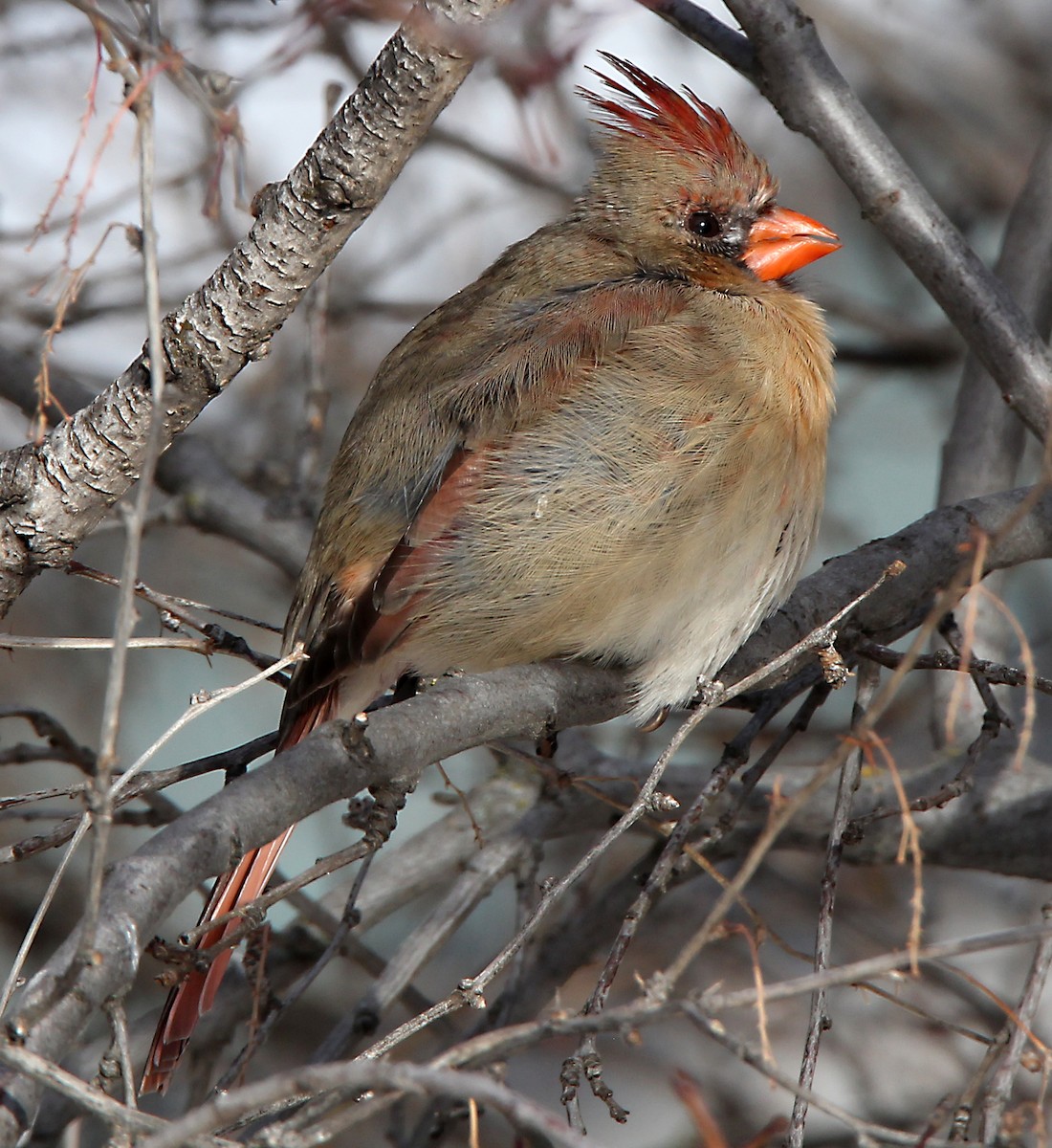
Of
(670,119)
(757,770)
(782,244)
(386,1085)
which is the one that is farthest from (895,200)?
(386,1085)

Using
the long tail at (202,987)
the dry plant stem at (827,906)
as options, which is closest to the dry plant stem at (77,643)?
the long tail at (202,987)

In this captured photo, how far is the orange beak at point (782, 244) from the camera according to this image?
3.19 m

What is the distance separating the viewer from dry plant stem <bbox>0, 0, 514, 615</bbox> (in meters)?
1.89

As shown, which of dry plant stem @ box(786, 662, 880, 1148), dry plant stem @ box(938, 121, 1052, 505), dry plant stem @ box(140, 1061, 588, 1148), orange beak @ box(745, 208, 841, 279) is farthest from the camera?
dry plant stem @ box(938, 121, 1052, 505)

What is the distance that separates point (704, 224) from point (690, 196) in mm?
71

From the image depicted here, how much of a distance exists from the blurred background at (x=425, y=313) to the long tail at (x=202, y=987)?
1.22m

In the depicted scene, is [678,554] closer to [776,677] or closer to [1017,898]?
[776,677]

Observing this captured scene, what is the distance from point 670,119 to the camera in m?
3.24

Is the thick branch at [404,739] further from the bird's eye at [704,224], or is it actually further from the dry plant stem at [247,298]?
the bird's eye at [704,224]

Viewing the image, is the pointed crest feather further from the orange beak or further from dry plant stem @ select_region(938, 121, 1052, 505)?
dry plant stem @ select_region(938, 121, 1052, 505)

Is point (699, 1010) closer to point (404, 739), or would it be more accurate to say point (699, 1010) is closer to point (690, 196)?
point (404, 739)

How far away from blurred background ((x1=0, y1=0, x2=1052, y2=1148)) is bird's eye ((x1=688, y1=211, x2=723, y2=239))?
0.91 metres

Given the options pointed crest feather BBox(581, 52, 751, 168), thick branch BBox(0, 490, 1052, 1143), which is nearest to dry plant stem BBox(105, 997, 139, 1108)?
thick branch BBox(0, 490, 1052, 1143)

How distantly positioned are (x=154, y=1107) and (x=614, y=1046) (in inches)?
51.1
